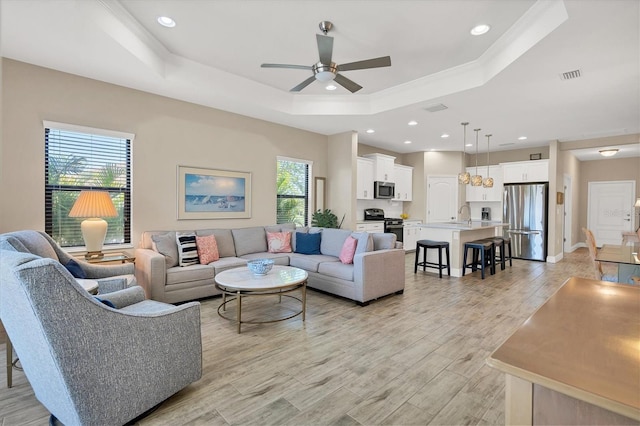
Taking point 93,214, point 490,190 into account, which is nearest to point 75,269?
point 93,214

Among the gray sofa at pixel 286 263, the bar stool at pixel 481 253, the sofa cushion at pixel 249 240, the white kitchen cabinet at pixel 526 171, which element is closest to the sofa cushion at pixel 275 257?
the gray sofa at pixel 286 263

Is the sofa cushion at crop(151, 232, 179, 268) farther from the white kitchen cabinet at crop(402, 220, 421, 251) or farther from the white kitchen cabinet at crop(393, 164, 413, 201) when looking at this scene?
the white kitchen cabinet at crop(393, 164, 413, 201)

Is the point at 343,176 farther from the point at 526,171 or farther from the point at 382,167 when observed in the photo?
the point at 526,171

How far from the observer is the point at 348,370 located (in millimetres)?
2402

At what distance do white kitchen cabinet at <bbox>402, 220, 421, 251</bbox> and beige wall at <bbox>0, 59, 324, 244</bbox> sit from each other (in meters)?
2.98

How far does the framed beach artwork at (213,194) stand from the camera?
472cm

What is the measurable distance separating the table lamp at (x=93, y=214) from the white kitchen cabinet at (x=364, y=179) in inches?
187

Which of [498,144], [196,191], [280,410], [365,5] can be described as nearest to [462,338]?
[280,410]

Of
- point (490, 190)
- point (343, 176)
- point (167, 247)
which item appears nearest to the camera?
point (167, 247)

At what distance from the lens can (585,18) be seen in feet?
8.28

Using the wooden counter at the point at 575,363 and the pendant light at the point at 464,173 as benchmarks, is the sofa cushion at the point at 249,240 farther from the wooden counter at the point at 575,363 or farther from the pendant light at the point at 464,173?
the wooden counter at the point at 575,363

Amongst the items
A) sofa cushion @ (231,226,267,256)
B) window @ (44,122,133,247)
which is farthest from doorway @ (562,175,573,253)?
window @ (44,122,133,247)

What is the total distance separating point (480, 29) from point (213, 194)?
416cm

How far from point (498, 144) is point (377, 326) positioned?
6.48 m
